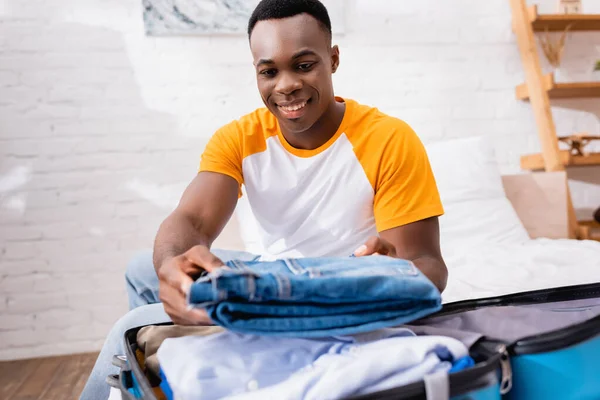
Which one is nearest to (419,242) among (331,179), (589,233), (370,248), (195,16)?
(331,179)

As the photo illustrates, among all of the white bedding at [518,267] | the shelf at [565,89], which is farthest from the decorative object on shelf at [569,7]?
the white bedding at [518,267]

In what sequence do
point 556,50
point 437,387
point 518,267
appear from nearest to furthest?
point 437,387 < point 518,267 < point 556,50

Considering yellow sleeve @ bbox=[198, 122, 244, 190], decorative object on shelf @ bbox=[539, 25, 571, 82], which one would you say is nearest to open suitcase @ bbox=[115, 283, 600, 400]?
yellow sleeve @ bbox=[198, 122, 244, 190]

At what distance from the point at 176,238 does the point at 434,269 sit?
0.47 meters

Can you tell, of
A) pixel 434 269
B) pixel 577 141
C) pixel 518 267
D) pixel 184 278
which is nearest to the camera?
pixel 184 278

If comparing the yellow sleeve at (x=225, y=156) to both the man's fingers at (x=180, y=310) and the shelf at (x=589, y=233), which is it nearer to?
the man's fingers at (x=180, y=310)

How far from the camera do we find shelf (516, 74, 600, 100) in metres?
2.26

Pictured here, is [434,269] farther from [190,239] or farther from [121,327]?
[121,327]

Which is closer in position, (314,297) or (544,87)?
(314,297)

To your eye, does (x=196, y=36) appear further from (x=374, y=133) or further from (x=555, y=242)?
(x=555, y=242)

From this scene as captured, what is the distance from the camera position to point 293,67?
1.14 meters

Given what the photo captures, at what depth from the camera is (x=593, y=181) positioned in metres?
2.53

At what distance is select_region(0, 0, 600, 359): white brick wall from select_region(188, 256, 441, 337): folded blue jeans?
1607 millimetres

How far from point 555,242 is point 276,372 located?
1.54m
